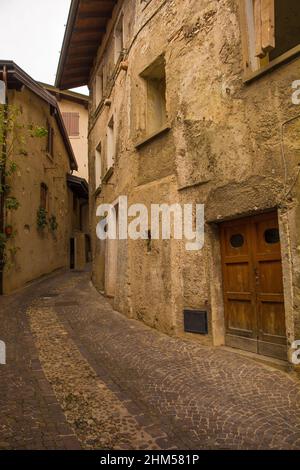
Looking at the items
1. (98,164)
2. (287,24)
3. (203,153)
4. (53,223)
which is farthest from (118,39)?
(53,223)

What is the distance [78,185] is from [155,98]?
11403 mm

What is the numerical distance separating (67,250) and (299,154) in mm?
14541

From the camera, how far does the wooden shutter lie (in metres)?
4.56

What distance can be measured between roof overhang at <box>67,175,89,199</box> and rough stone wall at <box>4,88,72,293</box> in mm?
1415

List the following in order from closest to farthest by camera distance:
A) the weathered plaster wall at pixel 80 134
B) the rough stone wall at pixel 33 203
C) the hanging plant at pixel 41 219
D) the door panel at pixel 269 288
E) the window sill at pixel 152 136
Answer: the door panel at pixel 269 288
the window sill at pixel 152 136
the rough stone wall at pixel 33 203
the hanging plant at pixel 41 219
the weathered plaster wall at pixel 80 134

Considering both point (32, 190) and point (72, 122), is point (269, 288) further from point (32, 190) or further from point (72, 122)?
point (72, 122)

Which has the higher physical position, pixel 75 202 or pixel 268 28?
pixel 75 202

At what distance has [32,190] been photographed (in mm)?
11891

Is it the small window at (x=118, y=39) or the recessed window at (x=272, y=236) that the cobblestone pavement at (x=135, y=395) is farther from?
the small window at (x=118, y=39)

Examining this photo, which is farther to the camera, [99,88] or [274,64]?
[99,88]

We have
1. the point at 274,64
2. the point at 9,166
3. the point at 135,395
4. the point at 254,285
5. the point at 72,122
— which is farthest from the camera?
the point at 72,122

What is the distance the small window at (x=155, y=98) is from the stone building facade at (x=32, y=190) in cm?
372

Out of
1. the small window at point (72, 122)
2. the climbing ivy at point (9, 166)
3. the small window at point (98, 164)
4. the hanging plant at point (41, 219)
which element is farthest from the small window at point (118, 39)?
the small window at point (72, 122)

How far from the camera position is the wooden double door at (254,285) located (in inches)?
189
